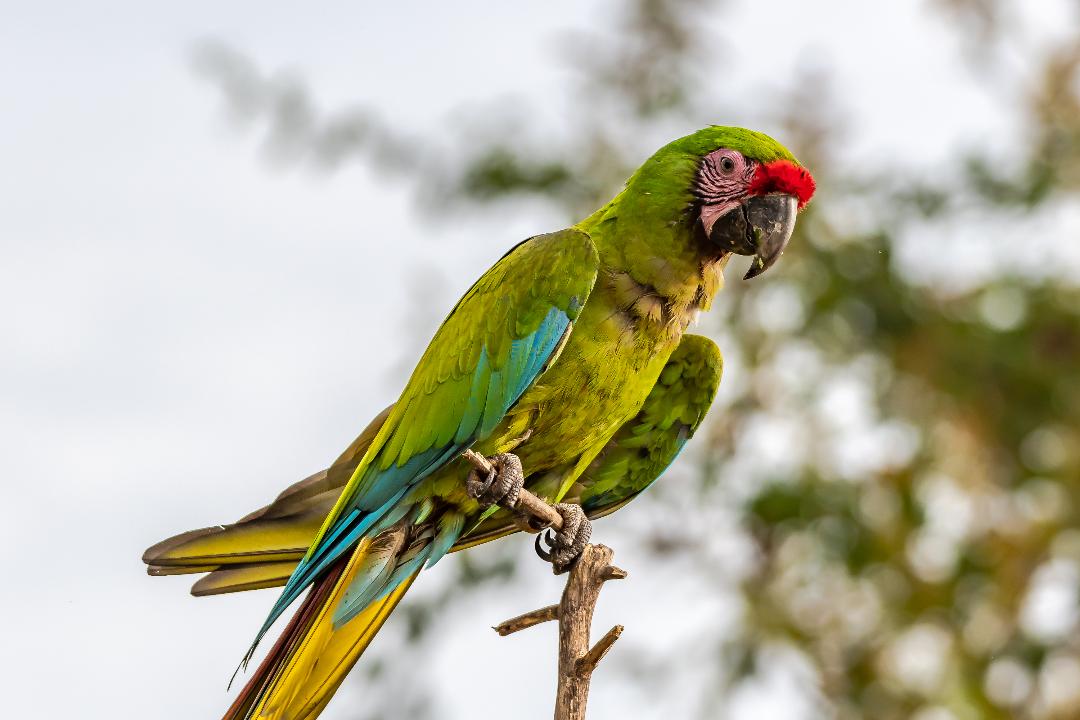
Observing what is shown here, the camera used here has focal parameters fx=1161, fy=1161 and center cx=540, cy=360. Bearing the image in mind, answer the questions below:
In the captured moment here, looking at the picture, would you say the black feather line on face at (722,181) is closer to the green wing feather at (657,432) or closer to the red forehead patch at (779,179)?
the red forehead patch at (779,179)

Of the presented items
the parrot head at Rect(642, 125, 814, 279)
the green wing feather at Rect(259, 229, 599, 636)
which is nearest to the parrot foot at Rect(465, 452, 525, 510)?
the green wing feather at Rect(259, 229, 599, 636)

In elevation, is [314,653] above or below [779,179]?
below

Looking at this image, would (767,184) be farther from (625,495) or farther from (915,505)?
(915,505)

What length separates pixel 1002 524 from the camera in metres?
6.47

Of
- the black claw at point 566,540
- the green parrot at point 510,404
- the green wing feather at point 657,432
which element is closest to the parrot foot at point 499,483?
the green parrot at point 510,404

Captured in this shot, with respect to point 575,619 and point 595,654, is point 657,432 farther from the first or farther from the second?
point 595,654

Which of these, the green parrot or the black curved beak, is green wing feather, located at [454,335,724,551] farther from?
the black curved beak

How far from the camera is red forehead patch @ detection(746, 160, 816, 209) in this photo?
2834 mm

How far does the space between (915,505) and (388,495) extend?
4.15 meters

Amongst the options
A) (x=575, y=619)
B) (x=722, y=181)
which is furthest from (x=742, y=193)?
(x=575, y=619)

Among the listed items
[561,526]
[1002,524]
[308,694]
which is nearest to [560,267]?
[561,526]

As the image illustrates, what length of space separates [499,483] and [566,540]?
33 centimetres

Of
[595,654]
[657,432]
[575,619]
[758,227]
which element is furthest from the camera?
[657,432]

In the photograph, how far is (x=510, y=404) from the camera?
8.79ft
